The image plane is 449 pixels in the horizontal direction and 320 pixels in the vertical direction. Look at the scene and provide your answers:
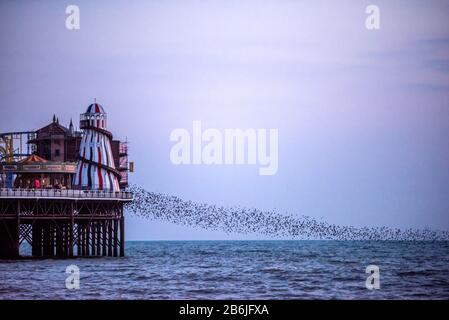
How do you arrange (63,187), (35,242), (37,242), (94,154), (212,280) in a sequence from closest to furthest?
(212,280) → (63,187) → (94,154) → (37,242) → (35,242)

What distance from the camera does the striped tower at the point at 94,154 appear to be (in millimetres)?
75438

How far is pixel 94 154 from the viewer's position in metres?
75.8

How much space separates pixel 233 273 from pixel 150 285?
1253 centimetres

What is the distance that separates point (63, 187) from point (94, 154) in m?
4.41

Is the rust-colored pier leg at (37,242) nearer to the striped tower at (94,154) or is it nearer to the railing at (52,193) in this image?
the striped tower at (94,154)

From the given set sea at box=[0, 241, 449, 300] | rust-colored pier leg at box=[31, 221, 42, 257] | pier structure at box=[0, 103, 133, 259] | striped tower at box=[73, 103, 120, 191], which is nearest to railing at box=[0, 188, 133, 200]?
pier structure at box=[0, 103, 133, 259]

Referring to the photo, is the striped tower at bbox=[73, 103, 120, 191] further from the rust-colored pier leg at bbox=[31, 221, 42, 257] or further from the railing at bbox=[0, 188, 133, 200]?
the rust-colored pier leg at bbox=[31, 221, 42, 257]

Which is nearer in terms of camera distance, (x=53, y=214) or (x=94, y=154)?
(x=53, y=214)

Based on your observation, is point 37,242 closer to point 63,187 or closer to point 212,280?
point 63,187

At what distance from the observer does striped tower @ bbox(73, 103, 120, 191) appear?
75438mm

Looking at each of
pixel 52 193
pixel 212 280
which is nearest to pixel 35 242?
pixel 52 193

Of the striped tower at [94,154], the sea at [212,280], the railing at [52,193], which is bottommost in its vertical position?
the sea at [212,280]

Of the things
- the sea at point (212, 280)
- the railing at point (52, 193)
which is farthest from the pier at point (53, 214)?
the sea at point (212, 280)
